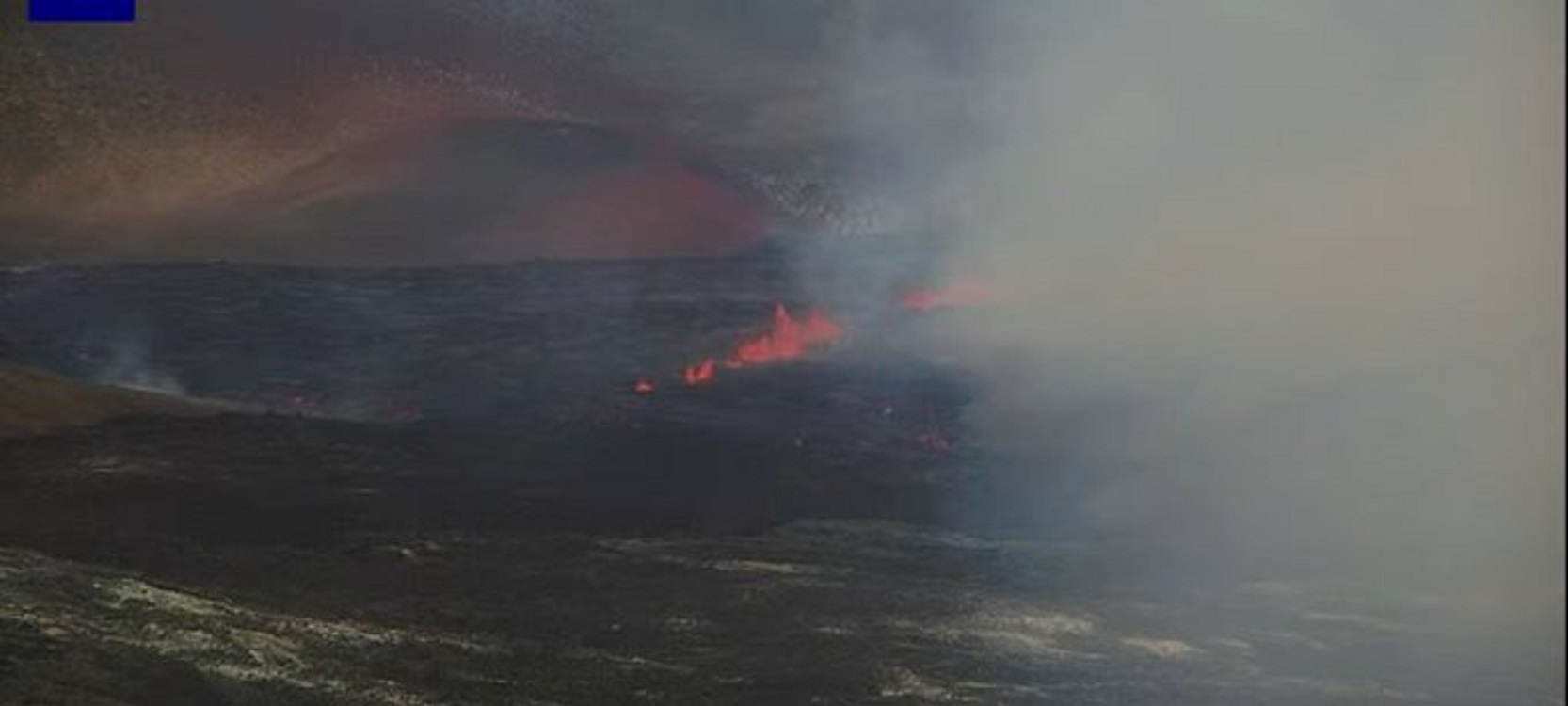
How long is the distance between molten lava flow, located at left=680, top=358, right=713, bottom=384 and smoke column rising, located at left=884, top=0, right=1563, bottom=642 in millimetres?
6052

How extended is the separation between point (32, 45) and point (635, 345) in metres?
34.2

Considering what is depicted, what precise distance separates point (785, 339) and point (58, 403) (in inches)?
749

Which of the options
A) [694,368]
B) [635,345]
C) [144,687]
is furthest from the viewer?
[635,345]

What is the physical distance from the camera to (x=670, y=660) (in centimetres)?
1502

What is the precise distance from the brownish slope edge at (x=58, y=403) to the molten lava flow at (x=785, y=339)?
13.4 m

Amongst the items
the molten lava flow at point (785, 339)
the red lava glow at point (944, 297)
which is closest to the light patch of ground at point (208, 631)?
the molten lava flow at point (785, 339)

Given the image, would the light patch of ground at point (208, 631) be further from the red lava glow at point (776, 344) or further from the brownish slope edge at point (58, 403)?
the red lava glow at point (776, 344)

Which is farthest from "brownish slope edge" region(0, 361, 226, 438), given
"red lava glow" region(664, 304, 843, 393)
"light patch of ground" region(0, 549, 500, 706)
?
"red lava glow" region(664, 304, 843, 393)

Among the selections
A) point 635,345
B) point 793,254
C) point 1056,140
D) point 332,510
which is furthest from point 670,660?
point 793,254

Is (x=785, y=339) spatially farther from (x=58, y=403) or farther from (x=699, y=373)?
(x=58, y=403)

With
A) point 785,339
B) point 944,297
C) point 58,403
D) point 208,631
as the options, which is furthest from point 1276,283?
point 208,631

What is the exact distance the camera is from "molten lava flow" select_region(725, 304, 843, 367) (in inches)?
1485

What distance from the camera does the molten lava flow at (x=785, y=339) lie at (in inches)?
1485

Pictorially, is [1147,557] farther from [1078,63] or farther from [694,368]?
[1078,63]
